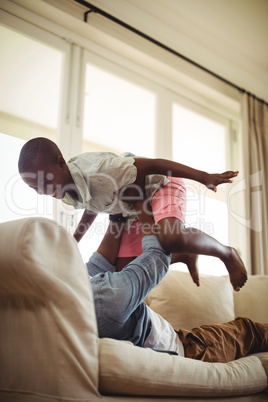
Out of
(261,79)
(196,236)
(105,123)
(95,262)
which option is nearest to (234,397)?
(196,236)

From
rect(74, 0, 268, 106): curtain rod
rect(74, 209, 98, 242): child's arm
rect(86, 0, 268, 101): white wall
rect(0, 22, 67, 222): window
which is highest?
rect(86, 0, 268, 101): white wall

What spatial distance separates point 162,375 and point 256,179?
305cm

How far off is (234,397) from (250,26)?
9.96 feet

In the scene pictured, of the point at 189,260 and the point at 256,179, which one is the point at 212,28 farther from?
the point at 189,260

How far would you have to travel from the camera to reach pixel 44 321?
0.89 metres

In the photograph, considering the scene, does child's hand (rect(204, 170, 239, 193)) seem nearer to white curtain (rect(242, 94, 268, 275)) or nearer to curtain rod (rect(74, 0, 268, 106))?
curtain rod (rect(74, 0, 268, 106))

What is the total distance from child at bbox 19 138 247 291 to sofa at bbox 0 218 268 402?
55 centimetres

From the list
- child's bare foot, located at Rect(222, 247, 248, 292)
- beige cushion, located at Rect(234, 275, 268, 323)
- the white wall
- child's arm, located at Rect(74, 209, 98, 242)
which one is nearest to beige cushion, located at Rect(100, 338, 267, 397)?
child's bare foot, located at Rect(222, 247, 248, 292)

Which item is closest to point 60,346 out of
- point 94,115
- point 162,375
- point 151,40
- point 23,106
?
point 162,375

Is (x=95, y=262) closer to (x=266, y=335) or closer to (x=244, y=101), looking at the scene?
(x=266, y=335)

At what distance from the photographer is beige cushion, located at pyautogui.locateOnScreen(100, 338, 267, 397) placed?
0.93 m

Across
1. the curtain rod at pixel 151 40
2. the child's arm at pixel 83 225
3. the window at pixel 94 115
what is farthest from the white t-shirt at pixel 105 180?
the curtain rod at pixel 151 40

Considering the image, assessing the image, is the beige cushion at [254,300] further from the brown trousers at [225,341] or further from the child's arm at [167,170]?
the child's arm at [167,170]

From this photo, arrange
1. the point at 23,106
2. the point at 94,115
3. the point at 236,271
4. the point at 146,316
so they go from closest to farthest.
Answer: the point at 146,316 → the point at 236,271 → the point at 23,106 → the point at 94,115
